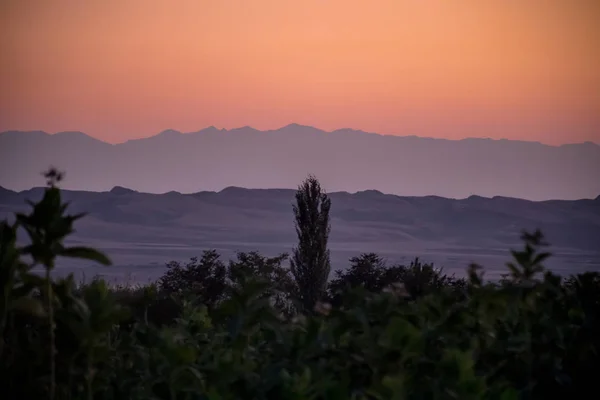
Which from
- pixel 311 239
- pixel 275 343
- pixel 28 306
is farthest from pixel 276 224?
pixel 28 306

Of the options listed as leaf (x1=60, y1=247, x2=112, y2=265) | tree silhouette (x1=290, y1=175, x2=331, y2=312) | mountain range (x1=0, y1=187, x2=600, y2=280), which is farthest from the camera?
mountain range (x1=0, y1=187, x2=600, y2=280)

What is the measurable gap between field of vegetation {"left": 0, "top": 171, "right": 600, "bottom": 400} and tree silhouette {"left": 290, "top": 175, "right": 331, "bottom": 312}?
49.0ft

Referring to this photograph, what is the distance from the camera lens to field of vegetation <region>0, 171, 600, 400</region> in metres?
1.98

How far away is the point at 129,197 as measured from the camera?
185ft

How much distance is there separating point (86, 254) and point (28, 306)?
0.62 feet

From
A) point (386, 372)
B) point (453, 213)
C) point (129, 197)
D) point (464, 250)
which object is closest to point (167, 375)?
point (386, 372)

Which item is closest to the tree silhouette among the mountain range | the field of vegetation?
the field of vegetation

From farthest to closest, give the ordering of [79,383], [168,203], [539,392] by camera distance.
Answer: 1. [168,203]
2. [539,392]
3. [79,383]

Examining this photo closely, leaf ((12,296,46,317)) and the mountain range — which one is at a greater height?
the mountain range

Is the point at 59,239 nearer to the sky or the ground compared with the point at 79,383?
nearer to the sky

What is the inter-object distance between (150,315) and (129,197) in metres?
53.9

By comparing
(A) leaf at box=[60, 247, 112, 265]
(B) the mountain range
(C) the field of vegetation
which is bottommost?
(C) the field of vegetation

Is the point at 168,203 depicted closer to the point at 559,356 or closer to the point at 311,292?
the point at 311,292

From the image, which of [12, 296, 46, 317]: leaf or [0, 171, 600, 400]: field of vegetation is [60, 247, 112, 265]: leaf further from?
[12, 296, 46, 317]: leaf
